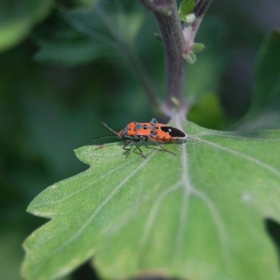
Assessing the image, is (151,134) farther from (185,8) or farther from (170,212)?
(170,212)

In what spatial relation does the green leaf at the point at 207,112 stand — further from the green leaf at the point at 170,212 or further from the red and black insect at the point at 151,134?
the green leaf at the point at 170,212

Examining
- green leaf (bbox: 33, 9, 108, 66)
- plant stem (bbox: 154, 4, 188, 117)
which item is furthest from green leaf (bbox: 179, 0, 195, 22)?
green leaf (bbox: 33, 9, 108, 66)

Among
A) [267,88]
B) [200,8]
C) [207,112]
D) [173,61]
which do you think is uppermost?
[200,8]

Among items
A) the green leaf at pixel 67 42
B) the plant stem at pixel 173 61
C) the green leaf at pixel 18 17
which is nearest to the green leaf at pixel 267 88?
the plant stem at pixel 173 61

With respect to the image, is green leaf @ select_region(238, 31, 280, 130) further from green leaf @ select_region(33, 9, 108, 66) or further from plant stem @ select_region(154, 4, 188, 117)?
green leaf @ select_region(33, 9, 108, 66)

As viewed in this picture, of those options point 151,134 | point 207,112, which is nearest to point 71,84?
point 207,112

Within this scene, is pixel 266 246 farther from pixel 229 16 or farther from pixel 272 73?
pixel 229 16
